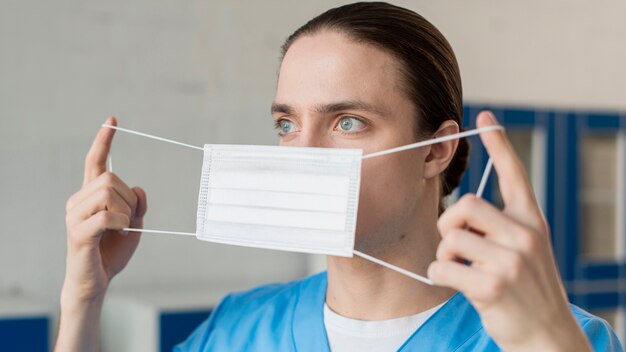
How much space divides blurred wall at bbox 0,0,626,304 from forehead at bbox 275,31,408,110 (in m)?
1.78

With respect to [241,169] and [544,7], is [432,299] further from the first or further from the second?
[544,7]

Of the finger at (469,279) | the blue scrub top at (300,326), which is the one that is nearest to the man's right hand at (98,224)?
the blue scrub top at (300,326)

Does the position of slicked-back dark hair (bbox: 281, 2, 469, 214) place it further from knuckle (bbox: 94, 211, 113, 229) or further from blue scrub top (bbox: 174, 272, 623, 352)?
knuckle (bbox: 94, 211, 113, 229)

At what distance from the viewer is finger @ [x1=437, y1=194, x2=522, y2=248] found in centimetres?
86

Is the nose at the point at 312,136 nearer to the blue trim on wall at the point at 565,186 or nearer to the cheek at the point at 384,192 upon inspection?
the cheek at the point at 384,192

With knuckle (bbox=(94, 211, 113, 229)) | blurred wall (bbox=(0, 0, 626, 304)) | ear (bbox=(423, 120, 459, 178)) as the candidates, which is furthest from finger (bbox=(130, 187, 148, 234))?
blurred wall (bbox=(0, 0, 626, 304))

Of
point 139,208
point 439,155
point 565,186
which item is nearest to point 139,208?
point 139,208

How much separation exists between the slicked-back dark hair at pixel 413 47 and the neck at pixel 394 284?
203mm

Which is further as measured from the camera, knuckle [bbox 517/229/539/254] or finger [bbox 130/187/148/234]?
finger [bbox 130/187/148/234]

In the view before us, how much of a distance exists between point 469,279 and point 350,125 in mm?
457

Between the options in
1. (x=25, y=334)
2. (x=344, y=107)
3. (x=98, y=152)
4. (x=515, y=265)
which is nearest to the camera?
(x=515, y=265)

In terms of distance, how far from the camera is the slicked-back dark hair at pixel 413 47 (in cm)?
130

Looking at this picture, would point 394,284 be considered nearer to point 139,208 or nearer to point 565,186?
point 139,208

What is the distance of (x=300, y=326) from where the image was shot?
56.7 inches
